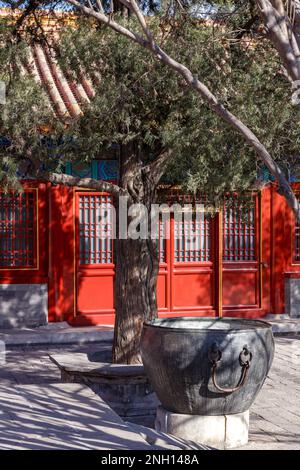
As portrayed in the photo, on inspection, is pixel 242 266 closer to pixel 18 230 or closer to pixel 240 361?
pixel 18 230

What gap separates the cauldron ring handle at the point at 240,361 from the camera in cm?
621

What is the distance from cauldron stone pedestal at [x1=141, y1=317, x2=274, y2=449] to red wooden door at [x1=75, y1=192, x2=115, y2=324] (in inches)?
231

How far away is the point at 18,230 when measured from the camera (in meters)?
12.3

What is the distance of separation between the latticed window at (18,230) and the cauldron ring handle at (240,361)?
21.1 ft

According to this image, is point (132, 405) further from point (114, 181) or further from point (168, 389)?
point (114, 181)

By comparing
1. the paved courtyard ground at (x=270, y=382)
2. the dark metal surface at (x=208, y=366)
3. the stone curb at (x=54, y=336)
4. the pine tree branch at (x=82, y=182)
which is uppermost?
the pine tree branch at (x=82, y=182)

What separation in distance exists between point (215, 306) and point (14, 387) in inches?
236

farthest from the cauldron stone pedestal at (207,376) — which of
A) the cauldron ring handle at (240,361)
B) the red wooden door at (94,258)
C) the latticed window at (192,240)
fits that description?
the latticed window at (192,240)

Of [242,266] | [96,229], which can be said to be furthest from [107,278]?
[242,266]

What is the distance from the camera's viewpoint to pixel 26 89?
7531 millimetres

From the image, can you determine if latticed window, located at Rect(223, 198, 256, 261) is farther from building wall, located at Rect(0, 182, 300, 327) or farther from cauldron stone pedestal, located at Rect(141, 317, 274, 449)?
cauldron stone pedestal, located at Rect(141, 317, 274, 449)

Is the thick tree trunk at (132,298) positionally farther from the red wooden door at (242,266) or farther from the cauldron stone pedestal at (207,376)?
the red wooden door at (242,266)

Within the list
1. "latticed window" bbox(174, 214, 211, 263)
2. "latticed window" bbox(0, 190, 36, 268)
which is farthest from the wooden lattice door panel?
"latticed window" bbox(0, 190, 36, 268)
